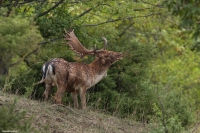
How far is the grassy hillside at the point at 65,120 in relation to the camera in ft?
35.9

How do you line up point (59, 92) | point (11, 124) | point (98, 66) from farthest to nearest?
point (98, 66)
point (59, 92)
point (11, 124)

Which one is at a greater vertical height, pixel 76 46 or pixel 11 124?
pixel 76 46

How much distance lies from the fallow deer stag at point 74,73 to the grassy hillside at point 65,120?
578mm

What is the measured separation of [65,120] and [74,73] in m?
2.17

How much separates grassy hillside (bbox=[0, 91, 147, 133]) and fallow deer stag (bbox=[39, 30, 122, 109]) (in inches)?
22.8

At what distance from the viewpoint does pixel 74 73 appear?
45.4 ft

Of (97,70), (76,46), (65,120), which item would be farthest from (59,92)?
(76,46)

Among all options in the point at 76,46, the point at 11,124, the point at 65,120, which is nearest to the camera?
the point at 11,124

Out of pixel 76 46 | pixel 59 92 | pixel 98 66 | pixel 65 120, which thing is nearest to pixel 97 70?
pixel 98 66

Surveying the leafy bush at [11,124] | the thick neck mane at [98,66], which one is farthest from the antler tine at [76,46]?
the leafy bush at [11,124]

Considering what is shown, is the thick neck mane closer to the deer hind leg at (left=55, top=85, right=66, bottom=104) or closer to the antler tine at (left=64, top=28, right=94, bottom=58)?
the antler tine at (left=64, top=28, right=94, bottom=58)

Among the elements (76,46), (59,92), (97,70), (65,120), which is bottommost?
(65,120)

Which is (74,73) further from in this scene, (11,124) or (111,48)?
(11,124)

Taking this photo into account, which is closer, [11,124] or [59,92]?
[11,124]
